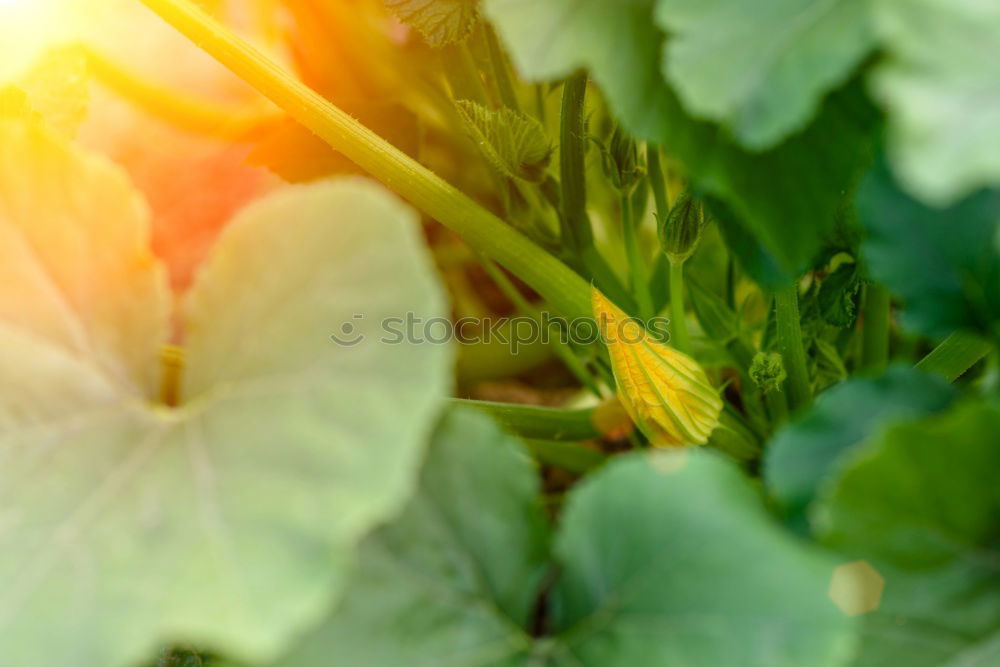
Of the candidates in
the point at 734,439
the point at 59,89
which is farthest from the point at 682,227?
the point at 59,89

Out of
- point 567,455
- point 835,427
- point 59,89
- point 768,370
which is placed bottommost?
point 567,455

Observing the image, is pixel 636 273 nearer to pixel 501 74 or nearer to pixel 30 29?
pixel 501 74

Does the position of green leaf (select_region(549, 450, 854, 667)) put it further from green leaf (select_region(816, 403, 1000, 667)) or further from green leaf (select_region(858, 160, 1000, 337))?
green leaf (select_region(858, 160, 1000, 337))

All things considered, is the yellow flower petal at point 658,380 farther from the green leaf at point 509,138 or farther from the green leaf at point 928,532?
the green leaf at point 928,532

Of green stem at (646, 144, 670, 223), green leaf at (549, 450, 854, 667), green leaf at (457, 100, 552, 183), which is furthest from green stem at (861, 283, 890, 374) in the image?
green leaf at (549, 450, 854, 667)

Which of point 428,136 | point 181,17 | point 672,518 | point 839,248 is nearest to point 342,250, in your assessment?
point 672,518

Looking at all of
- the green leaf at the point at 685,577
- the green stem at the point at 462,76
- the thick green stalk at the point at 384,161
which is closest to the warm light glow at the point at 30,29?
the thick green stalk at the point at 384,161

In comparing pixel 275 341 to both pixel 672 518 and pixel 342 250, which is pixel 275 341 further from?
pixel 672 518
